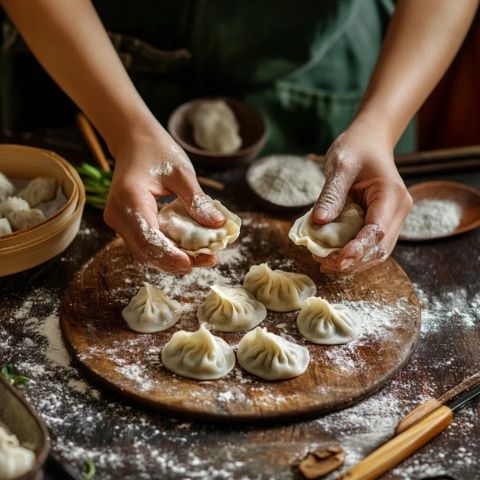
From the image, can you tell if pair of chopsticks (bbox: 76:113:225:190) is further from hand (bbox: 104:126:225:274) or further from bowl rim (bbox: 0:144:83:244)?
hand (bbox: 104:126:225:274)

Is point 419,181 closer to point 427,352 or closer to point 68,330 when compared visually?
point 427,352

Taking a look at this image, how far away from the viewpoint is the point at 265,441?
6.87 ft

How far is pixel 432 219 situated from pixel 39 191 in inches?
57.1

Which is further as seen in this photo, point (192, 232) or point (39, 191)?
point (39, 191)

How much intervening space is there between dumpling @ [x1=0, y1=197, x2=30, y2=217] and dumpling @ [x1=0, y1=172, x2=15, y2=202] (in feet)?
0.28

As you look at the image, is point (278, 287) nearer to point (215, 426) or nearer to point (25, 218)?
point (215, 426)

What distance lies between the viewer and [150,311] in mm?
2396

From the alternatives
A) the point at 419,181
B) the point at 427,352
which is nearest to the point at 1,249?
the point at 427,352

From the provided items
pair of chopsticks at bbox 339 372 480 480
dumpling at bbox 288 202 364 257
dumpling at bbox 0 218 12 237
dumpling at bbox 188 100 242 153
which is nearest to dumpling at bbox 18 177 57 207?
dumpling at bbox 0 218 12 237

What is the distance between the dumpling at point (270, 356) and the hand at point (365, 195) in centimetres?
30

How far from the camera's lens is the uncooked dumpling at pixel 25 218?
2.62m

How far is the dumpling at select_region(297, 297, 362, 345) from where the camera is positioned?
2.37 metres

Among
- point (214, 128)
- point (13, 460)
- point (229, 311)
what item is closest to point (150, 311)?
point (229, 311)

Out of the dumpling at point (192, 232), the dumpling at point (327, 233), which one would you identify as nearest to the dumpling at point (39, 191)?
the dumpling at point (192, 232)
